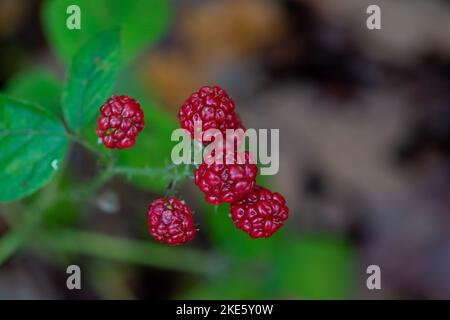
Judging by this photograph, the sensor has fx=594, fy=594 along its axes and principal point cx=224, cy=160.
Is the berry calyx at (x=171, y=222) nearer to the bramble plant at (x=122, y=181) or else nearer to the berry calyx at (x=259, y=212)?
the bramble plant at (x=122, y=181)

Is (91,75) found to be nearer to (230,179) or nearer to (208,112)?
(208,112)

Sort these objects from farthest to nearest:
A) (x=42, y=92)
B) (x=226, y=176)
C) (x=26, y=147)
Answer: (x=42, y=92), (x=26, y=147), (x=226, y=176)

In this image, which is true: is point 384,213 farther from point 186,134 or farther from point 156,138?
point 186,134

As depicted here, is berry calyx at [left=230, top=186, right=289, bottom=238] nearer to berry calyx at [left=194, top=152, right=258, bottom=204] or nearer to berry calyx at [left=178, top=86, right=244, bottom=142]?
berry calyx at [left=194, top=152, right=258, bottom=204]

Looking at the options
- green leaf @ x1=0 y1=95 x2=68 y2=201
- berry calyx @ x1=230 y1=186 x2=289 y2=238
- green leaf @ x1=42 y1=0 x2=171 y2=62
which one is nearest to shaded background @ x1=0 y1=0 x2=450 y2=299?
green leaf @ x1=42 y1=0 x2=171 y2=62

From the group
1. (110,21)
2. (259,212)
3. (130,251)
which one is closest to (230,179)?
(259,212)
